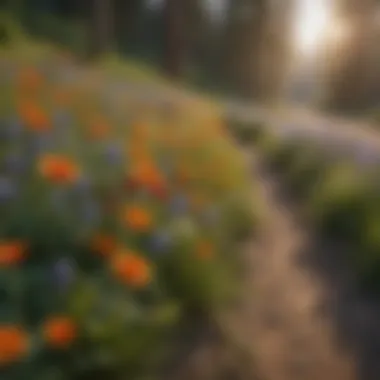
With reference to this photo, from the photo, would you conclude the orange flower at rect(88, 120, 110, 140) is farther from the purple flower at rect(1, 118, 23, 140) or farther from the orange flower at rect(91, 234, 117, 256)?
the orange flower at rect(91, 234, 117, 256)

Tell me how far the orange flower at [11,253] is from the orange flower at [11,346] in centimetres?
A: 9

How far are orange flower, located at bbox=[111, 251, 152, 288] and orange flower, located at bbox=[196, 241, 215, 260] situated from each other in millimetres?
203

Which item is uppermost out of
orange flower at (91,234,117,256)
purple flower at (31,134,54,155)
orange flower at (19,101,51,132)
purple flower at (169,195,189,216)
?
orange flower at (19,101,51,132)

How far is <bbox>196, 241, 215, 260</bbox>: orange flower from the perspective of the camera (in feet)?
3.27

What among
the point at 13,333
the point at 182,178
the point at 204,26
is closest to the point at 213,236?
the point at 182,178

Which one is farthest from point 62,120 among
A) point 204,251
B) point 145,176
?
point 204,251

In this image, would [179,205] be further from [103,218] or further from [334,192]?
[334,192]

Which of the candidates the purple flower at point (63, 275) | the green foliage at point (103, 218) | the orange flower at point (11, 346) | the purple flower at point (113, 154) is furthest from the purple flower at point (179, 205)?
the orange flower at point (11, 346)

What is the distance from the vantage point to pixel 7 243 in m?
0.77

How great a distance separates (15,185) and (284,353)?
1.39 feet

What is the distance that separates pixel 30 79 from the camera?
3.80 feet

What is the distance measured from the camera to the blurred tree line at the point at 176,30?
1.16 metres

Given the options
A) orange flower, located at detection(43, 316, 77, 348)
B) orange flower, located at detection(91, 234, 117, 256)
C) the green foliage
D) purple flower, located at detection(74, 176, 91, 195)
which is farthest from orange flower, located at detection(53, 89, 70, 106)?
orange flower, located at detection(43, 316, 77, 348)

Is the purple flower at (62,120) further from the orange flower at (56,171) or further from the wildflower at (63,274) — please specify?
the wildflower at (63,274)
